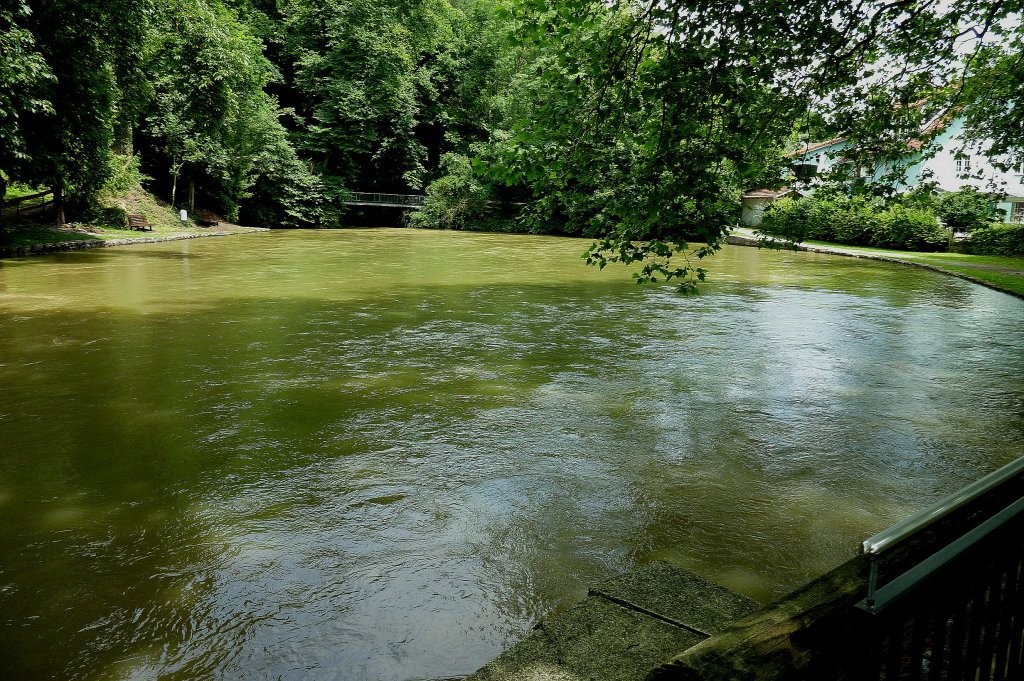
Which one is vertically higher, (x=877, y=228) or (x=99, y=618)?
(x=877, y=228)

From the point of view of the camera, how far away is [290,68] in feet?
153

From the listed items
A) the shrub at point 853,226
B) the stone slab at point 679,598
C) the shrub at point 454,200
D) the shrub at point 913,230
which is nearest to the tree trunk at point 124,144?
the shrub at point 454,200

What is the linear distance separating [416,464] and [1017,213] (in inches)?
1623

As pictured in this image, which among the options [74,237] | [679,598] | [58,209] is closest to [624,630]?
[679,598]

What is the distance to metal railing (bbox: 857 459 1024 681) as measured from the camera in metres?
1.42

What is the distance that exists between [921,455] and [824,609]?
461 cm

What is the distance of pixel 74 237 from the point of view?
21.9m

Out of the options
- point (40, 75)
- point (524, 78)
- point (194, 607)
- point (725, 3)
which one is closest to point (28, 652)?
point (194, 607)

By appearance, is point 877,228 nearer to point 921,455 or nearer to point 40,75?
point 921,455

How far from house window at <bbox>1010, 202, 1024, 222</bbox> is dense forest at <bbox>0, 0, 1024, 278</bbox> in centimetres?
2169

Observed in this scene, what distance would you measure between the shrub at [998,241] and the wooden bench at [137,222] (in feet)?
104

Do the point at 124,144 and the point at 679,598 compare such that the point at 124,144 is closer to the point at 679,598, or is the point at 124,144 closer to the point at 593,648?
the point at 679,598

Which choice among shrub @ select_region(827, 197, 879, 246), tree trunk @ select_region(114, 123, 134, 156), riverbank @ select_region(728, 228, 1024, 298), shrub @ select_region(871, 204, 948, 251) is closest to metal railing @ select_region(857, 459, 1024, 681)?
riverbank @ select_region(728, 228, 1024, 298)

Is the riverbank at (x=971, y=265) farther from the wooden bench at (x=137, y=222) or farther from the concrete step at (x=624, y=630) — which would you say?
the wooden bench at (x=137, y=222)
